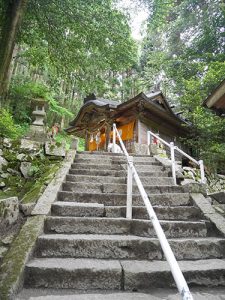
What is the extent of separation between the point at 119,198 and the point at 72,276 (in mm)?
2132

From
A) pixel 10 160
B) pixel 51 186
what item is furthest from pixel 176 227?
pixel 10 160

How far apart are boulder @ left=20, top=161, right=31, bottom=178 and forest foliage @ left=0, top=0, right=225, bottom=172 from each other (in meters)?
1.70

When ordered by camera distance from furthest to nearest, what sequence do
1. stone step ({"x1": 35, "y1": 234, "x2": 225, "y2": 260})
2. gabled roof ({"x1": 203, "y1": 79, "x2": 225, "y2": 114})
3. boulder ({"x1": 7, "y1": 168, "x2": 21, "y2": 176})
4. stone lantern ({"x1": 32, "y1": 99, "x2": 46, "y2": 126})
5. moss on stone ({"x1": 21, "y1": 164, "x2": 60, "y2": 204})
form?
stone lantern ({"x1": 32, "y1": 99, "x2": 46, "y2": 126}) < boulder ({"x1": 7, "y1": 168, "x2": 21, "y2": 176}) < gabled roof ({"x1": 203, "y1": 79, "x2": 225, "y2": 114}) < moss on stone ({"x1": 21, "y1": 164, "x2": 60, "y2": 204}) < stone step ({"x1": 35, "y1": 234, "x2": 225, "y2": 260})

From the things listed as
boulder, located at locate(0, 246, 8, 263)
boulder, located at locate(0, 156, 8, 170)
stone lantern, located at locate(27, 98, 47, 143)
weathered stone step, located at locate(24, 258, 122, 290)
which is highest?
stone lantern, located at locate(27, 98, 47, 143)

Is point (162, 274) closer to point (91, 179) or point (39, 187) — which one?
→ point (39, 187)

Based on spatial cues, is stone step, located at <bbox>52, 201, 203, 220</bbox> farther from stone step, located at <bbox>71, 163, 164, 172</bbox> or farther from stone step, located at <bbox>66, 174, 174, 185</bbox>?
stone step, located at <bbox>71, 163, 164, 172</bbox>

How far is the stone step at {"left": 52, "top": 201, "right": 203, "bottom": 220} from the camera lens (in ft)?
12.3

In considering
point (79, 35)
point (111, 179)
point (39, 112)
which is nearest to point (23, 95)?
point (39, 112)

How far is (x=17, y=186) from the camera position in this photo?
5039 millimetres

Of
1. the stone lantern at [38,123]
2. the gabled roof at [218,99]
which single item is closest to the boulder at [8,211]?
the gabled roof at [218,99]

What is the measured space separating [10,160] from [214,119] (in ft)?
34.9

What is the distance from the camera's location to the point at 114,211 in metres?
3.90

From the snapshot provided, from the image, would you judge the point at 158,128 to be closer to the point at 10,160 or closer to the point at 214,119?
the point at 214,119

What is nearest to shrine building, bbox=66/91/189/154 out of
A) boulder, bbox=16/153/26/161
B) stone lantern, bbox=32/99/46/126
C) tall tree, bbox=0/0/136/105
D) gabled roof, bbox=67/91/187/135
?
gabled roof, bbox=67/91/187/135
